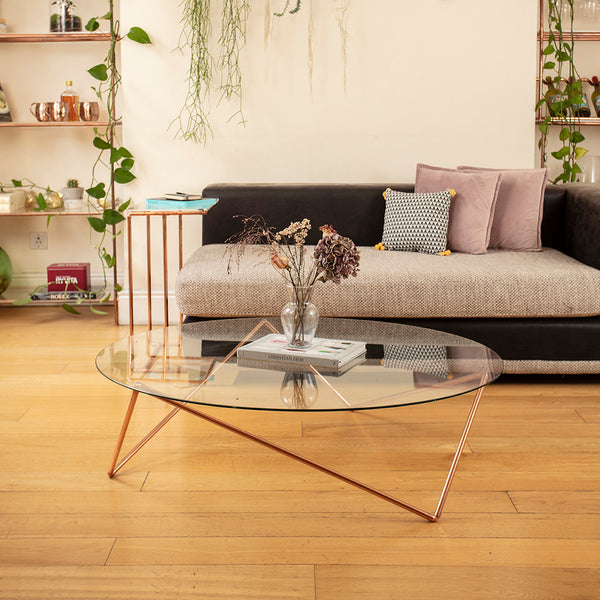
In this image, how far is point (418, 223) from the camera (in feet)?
10.9

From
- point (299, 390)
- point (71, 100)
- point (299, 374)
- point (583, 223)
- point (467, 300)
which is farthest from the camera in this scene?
point (71, 100)

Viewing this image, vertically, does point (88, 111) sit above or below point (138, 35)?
below

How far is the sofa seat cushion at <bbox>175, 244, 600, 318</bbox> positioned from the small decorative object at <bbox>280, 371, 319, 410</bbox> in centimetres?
103

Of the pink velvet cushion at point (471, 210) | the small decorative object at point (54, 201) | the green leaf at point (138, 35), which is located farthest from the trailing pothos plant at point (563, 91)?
the small decorative object at point (54, 201)

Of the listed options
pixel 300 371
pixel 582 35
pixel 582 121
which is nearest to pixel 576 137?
pixel 582 121

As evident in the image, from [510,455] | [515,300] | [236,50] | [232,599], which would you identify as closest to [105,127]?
[236,50]

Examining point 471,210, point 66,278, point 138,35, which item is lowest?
point 66,278

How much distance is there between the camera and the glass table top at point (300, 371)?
167 centimetres

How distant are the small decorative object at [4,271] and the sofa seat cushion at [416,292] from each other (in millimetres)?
1744

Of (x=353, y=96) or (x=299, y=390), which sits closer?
(x=299, y=390)

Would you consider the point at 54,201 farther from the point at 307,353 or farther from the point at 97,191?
the point at 307,353

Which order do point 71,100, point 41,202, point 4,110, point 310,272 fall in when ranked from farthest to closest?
point 4,110 < point 71,100 < point 41,202 < point 310,272

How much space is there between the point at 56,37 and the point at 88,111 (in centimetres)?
43

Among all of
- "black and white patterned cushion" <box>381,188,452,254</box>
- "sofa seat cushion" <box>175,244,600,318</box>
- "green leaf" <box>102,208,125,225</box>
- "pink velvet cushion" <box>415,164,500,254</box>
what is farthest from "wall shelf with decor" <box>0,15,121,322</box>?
"pink velvet cushion" <box>415,164,500,254</box>
